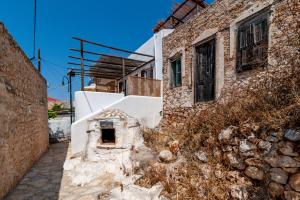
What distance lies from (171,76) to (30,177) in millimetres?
7257

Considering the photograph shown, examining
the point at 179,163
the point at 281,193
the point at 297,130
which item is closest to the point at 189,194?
the point at 179,163

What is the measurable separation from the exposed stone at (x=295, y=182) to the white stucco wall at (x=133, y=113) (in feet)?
21.7

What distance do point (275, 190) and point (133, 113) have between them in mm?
6535

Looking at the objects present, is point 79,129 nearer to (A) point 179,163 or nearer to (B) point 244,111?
(A) point 179,163

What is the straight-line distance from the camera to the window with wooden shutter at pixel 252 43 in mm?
5305

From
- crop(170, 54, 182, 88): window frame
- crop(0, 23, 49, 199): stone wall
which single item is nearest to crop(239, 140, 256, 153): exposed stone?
crop(170, 54, 182, 88): window frame

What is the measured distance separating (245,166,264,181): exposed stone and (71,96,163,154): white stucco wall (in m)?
5.89

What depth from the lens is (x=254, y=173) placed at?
11.2ft

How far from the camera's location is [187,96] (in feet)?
26.5

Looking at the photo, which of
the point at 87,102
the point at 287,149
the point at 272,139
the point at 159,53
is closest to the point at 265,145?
the point at 272,139

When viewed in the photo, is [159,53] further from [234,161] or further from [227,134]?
[234,161]

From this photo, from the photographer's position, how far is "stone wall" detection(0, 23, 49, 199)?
160 inches

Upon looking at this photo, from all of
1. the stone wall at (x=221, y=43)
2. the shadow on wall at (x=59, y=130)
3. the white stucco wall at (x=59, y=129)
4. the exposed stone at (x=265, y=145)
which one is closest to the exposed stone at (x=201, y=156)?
the exposed stone at (x=265, y=145)

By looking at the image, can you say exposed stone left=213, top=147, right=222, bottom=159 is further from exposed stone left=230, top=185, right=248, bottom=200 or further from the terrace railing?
the terrace railing
